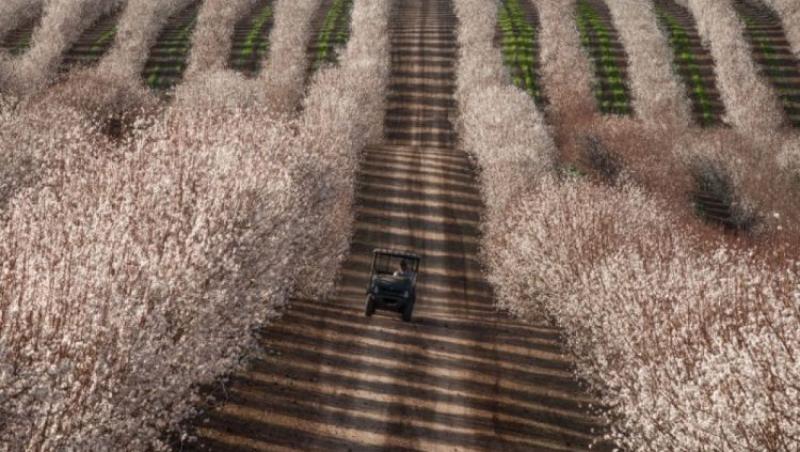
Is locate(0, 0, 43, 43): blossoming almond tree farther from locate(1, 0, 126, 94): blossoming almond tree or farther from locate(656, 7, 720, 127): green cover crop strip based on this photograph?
locate(656, 7, 720, 127): green cover crop strip

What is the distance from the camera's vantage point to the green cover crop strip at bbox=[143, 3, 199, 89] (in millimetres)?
69375

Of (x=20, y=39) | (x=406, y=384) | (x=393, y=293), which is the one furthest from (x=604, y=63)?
(x=20, y=39)

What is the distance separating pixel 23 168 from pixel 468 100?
135 feet

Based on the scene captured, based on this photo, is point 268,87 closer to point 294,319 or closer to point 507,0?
point 294,319

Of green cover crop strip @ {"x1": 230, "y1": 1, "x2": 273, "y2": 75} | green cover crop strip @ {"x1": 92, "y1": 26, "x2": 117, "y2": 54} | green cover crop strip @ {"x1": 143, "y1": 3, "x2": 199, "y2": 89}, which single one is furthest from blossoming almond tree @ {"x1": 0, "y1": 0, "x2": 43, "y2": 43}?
green cover crop strip @ {"x1": 230, "y1": 1, "x2": 273, "y2": 75}

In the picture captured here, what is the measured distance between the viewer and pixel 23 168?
2786cm

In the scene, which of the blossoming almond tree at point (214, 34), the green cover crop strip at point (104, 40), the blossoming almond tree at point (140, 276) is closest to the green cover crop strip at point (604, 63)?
the blossoming almond tree at point (214, 34)

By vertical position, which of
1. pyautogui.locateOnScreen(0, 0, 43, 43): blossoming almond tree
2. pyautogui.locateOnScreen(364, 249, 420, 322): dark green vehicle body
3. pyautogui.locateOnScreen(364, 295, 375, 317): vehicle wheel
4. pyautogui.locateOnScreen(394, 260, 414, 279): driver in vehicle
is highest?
pyautogui.locateOnScreen(0, 0, 43, 43): blossoming almond tree

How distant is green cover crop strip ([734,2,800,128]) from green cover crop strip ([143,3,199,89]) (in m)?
62.1

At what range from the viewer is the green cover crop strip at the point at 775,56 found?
227ft

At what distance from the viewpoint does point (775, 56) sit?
76875 mm

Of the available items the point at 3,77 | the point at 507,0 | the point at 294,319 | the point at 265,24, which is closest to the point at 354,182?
the point at 294,319

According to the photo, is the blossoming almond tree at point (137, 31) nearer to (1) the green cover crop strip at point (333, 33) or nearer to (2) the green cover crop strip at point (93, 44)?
(2) the green cover crop strip at point (93, 44)

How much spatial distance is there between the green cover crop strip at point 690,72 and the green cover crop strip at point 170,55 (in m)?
52.7
